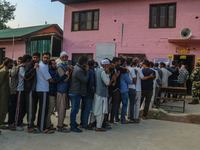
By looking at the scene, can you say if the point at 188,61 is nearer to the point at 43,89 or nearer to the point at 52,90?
the point at 52,90

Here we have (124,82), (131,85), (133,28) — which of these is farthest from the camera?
(133,28)

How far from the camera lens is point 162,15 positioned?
11.7 metres

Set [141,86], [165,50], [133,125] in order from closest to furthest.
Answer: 1. [133,125]
2. [141,86]
3. [165,50]

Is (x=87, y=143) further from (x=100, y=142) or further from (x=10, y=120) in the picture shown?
(x=10, y=120)

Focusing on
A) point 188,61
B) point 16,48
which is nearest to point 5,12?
point 16,48

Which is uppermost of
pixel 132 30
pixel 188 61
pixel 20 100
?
pixel 132 30

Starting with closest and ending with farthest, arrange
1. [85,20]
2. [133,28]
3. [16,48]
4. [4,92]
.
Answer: [4,92] → [133,28] → [85,20] → [16,48]

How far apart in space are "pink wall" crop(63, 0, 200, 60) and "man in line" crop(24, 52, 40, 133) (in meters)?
8.36

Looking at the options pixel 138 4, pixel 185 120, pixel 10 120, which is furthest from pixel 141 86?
pixel 138 4

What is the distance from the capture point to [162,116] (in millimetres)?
6754

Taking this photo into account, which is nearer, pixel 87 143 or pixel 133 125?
pixel 87 143

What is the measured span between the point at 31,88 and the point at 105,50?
28.0 ft

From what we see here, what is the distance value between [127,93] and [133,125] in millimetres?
937

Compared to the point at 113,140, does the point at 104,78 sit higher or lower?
higher
